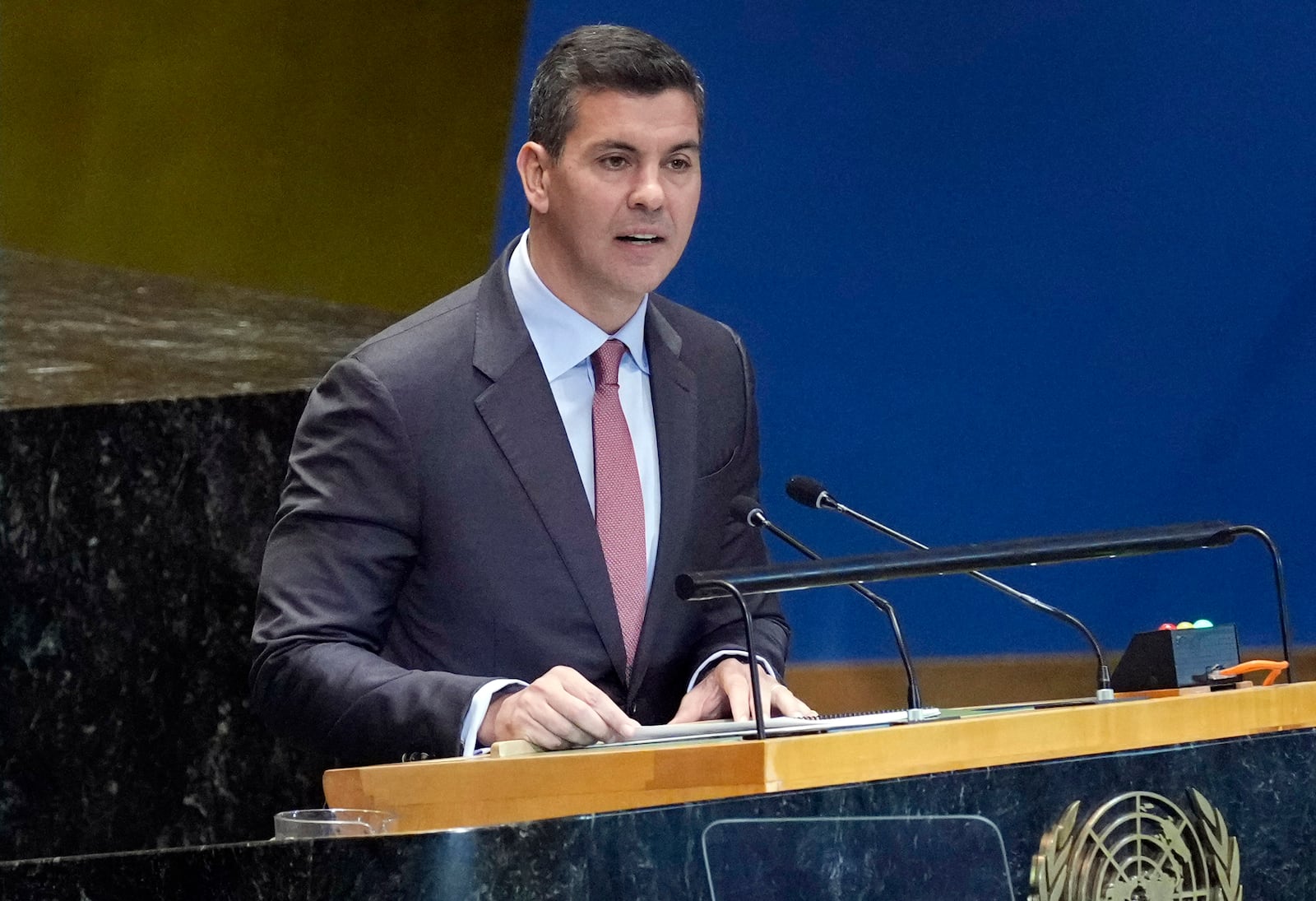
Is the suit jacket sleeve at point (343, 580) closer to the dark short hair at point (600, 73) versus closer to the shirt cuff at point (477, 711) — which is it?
the shirt cuff at point (477, 711)

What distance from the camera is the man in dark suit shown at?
2.53 metres

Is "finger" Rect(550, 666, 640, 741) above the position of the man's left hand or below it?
below

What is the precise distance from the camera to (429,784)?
5.58ft

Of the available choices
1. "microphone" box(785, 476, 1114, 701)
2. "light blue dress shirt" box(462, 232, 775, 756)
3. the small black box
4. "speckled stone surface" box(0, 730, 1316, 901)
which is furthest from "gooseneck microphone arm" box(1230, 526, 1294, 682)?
Result: "light blue dress shirt" box(462, 232, 775, 756)

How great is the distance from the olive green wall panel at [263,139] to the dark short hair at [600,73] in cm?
134

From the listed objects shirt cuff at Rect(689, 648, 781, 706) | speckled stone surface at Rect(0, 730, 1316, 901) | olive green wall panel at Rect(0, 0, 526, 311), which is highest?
olive green wall panel at Rect(0, 0, 526, 311)

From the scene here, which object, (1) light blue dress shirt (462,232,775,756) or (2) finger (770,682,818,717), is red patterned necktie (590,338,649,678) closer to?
(1) light blue dress shirt (462,232,775,756)

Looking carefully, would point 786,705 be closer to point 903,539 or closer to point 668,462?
point 903,539

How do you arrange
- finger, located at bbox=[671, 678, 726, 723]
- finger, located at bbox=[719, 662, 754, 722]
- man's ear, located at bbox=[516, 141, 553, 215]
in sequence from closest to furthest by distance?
finger, located at bbox=[719, 662, 754, 722] < finger, located at bbox=[671, 678, 726, 723] < man's ear, located at bbox=[516, 141, 553, 215]

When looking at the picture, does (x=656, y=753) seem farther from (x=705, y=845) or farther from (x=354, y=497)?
(x=354, y=497)

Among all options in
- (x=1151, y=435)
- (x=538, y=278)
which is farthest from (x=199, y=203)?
(x=1151, y=435)

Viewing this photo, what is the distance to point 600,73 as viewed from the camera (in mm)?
2723

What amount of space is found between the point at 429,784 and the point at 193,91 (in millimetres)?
2630

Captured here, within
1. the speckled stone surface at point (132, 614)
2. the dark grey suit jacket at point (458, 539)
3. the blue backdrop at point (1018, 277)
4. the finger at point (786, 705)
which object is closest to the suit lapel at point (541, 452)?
the dark grey suit jacket at point (458, 539)
